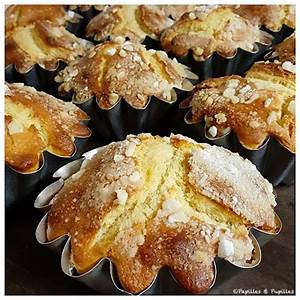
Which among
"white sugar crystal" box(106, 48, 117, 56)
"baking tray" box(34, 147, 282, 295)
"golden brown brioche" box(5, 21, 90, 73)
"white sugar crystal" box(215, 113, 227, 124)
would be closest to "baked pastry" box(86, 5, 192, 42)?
"golden brown brioche" box(5, 21, 90, 73)

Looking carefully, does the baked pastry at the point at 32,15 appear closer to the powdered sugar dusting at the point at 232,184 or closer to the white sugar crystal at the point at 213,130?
the white sugar crystal at the point at 213,130

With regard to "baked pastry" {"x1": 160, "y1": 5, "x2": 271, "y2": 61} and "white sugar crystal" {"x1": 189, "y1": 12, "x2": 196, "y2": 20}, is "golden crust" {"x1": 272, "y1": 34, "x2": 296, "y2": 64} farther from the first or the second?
"white sugar crystal" {"x1": 189, "y1": 12, "x2": 196, "y2": 20}

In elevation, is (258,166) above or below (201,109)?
below

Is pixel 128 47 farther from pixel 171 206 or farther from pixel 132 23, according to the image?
pixel 171 206

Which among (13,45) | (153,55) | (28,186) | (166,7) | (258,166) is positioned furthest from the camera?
(166,7)

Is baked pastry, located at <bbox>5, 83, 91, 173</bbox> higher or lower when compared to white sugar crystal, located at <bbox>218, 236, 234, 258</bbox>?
higher

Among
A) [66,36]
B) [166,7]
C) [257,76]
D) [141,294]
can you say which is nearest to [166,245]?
[141,294]

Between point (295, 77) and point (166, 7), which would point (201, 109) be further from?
point (166, 7)
